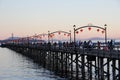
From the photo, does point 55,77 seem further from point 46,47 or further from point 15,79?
point 46,47

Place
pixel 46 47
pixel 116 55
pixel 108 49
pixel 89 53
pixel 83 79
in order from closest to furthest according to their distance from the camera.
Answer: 1. pixel 116 55
2. pixel 108 49
3. pixel 89 53
4. pixel 83 79
5. pixel 46 47

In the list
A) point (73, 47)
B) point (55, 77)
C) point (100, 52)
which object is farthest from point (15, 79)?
point (100, 52)

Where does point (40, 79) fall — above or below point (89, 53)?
below

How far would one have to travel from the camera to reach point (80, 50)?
41.6 m

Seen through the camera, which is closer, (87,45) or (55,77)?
(87,45)

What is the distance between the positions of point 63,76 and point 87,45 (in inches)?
309

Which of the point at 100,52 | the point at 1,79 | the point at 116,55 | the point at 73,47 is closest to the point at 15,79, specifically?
the point at 1,79

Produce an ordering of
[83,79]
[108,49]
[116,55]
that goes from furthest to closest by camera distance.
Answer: [83,79] → [108,49] → [116,55]

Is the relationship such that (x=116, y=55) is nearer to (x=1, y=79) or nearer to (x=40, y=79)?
(x=40, y=79)

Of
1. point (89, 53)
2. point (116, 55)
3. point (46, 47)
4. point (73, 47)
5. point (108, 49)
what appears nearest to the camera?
point (116, 55)

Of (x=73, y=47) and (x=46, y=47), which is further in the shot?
(x=46, y=47)

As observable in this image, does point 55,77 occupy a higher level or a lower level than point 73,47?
lower

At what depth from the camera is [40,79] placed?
45.2m

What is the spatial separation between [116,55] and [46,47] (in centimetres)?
3537
